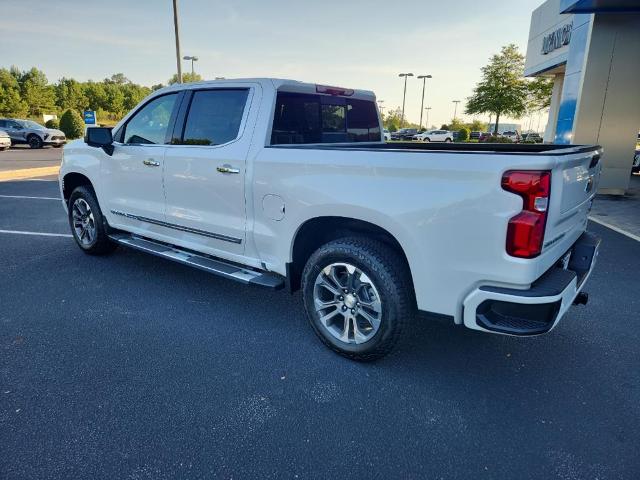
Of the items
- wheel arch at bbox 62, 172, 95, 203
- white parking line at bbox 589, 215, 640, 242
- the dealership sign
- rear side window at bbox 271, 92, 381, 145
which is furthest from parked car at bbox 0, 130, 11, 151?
the dealership sign

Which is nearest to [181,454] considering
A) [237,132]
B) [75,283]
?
[237,132]

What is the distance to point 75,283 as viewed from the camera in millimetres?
4492

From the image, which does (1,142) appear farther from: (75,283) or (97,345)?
(97,345)

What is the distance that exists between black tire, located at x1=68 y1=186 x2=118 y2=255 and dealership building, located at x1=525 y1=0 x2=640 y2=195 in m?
10.9

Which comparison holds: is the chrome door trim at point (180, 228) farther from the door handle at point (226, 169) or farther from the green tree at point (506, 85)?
the green tree at point (506, 85)

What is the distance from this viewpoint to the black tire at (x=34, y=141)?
77.3 ft

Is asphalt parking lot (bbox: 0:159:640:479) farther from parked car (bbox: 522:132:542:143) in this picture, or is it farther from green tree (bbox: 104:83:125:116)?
green tree (bbox: 104:83:125:116)

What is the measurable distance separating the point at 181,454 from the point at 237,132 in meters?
2.35

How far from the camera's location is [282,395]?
2709mm

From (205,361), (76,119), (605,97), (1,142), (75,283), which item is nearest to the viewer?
(205,361)

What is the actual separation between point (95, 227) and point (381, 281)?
12.6 ft

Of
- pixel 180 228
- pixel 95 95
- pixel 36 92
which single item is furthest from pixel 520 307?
pixel 95 95

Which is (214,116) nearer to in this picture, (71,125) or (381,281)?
(381,281)

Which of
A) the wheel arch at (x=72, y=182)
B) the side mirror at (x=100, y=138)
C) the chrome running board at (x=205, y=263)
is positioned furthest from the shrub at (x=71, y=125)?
the chrome running board at (x=205, y=263)
